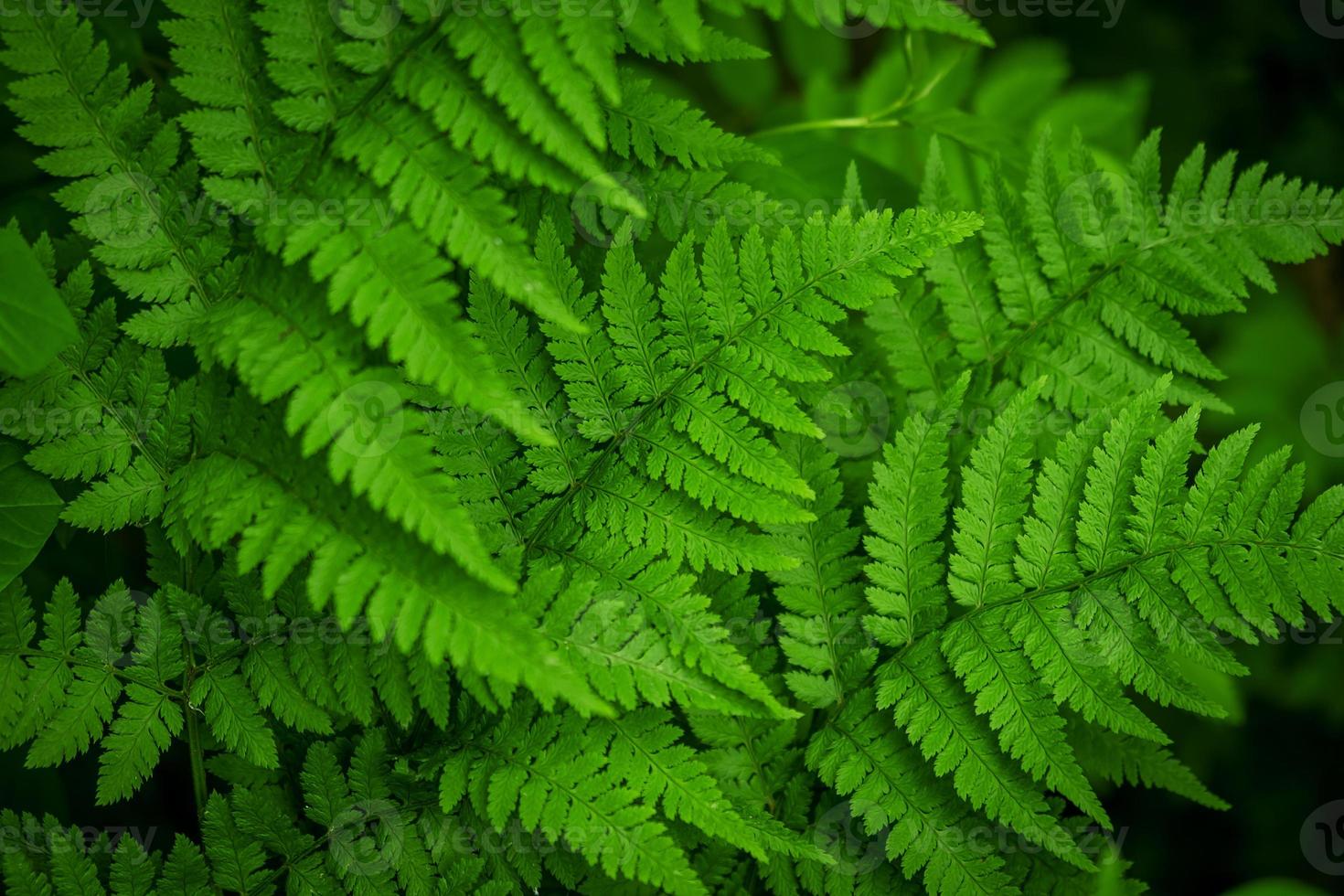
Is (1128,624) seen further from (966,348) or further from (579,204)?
(579,204)

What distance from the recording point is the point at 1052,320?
1.95 meters

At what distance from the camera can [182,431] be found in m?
1.62

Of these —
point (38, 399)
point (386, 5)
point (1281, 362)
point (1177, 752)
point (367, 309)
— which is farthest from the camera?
point (1281, 362)

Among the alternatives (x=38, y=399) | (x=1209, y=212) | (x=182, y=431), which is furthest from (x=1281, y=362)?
(x=38, y=399)

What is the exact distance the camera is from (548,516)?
5.57 feet

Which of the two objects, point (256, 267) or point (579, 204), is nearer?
point (256, 267)

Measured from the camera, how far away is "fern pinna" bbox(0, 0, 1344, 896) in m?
1.44

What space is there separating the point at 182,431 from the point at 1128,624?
5.64 ft

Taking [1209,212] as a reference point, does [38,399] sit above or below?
below

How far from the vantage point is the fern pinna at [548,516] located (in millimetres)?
1438

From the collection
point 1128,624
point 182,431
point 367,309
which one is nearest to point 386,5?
point 367,309

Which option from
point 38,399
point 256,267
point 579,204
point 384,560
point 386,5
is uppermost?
point 386,5

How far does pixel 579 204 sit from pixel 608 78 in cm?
39

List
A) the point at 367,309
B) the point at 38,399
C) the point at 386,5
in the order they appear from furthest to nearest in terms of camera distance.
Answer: the point at 38,399
the point at 386,5
the point at 367,309
